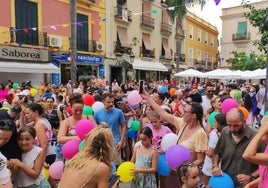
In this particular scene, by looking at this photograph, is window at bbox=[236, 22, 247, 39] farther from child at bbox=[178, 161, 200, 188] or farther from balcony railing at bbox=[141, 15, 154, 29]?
child at bbox=[178, 161, 200, 188]

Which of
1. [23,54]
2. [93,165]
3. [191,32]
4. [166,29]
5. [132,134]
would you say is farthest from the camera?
[191,32]

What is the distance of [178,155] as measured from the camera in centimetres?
342

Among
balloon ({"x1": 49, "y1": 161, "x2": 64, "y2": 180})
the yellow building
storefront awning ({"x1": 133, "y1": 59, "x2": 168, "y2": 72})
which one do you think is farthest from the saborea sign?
the yellow building

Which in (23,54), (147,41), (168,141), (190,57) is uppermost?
(147,41)

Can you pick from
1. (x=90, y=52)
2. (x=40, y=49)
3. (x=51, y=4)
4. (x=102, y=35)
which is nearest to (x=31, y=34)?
(x=40, y=49)

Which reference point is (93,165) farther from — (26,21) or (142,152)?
(26,21)

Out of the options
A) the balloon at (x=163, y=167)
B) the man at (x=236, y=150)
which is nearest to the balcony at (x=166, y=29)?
the balloon at (x=163, y=167)

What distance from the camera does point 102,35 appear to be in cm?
2183

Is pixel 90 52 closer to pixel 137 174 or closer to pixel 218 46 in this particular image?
pixel 137 174

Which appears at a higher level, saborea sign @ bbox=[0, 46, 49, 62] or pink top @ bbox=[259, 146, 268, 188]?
saborea sign @ bbox=[0, 46, 49, 62]

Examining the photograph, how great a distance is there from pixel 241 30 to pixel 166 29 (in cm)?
1455

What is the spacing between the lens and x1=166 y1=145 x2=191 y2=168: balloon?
3.40 m

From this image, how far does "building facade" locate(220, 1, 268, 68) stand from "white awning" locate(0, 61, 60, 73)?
27.9 metres

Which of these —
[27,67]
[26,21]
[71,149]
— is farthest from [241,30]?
[71,149]
